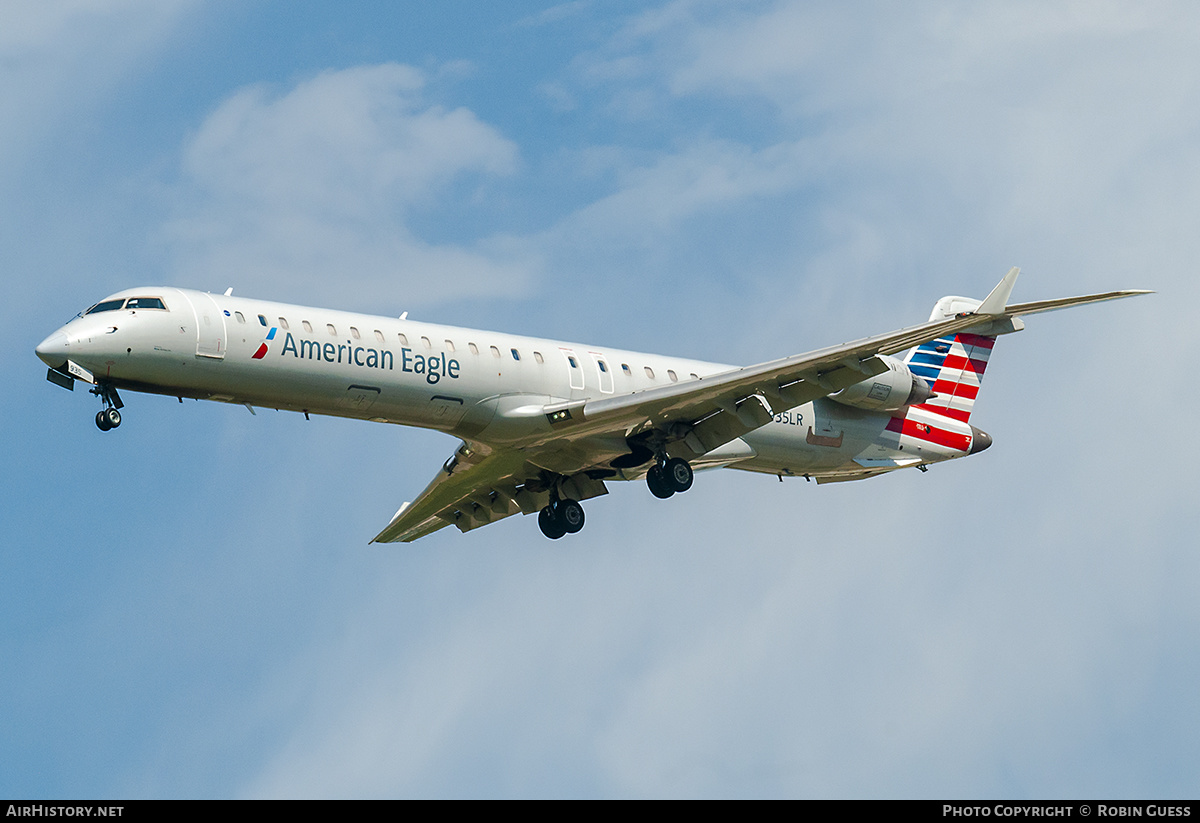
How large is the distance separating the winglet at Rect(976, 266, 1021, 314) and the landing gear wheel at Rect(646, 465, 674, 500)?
660 cm

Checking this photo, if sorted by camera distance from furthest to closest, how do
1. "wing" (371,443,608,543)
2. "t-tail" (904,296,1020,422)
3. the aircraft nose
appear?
"t-tail" (904,296,1020,422), "wing" (371,443,608,543), the aircraft nose

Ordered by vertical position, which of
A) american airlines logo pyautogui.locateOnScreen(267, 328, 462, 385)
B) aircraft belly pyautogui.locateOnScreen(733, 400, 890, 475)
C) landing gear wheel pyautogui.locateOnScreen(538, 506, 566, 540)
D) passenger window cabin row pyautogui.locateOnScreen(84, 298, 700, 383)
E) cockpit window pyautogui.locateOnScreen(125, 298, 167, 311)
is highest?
cockpit window pyautogui.locateOnScreen(125, 298, 167, 311)

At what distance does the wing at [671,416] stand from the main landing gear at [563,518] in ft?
0.92

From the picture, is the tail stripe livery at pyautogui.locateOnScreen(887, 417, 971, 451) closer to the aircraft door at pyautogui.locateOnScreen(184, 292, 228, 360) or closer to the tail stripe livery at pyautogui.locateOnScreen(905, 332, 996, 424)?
the tail stripe livery at pyautogui.locateOnScreen(905, 332, 996, 424)

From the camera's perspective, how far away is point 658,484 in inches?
1163

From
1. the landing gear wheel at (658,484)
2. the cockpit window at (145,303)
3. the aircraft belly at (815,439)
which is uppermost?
the cockpit window at (145,303)

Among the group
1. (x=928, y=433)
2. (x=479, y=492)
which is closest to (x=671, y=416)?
(x=479, y=492)

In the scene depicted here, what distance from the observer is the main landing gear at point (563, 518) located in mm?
31422

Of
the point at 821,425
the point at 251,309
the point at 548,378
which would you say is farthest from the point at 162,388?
the point at 821,425

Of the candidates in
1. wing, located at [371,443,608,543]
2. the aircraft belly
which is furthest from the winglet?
wing, located at [371,443,608,543]

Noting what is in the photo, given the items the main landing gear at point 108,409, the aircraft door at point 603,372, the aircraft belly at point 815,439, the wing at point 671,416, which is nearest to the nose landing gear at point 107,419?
the main landing gear at point 108,409

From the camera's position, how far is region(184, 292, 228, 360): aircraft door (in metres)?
25.7

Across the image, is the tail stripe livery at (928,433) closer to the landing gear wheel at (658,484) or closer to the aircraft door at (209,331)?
the landing gear wheel at (658,484)
